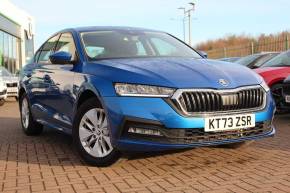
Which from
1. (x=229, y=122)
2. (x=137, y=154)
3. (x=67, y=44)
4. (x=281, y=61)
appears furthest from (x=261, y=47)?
(x=229, y=122)

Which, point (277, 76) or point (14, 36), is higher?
point (14, 36)

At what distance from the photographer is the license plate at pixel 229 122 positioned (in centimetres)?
487

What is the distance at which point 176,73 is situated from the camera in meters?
5.08

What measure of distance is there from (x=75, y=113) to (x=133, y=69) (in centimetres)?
97

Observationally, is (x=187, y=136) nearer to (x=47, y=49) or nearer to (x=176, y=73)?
(x=176, y=73)

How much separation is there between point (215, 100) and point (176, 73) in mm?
481

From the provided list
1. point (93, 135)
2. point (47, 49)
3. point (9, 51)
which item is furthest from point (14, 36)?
point (93, 135)

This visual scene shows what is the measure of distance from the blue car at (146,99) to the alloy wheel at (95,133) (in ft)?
0.03

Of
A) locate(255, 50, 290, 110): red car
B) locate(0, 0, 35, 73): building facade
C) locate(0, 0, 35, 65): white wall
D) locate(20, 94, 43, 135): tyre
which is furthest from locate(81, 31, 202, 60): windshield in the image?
locate(0, 0, 35, 65): white wall

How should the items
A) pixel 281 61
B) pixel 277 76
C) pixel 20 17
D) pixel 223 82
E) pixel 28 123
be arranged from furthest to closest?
pixel 20 17 → pixel 281 61 → pixel 277 76 → pixel 28 123 → pixel 223 82

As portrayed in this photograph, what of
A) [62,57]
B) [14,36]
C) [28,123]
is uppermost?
[14,36]

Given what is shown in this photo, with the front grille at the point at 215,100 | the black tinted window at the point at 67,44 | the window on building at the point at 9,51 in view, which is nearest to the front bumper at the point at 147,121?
the front grille at the point at 215,100

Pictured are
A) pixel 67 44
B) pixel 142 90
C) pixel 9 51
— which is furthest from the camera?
pixel 9 51

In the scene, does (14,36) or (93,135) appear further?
(14,36)
